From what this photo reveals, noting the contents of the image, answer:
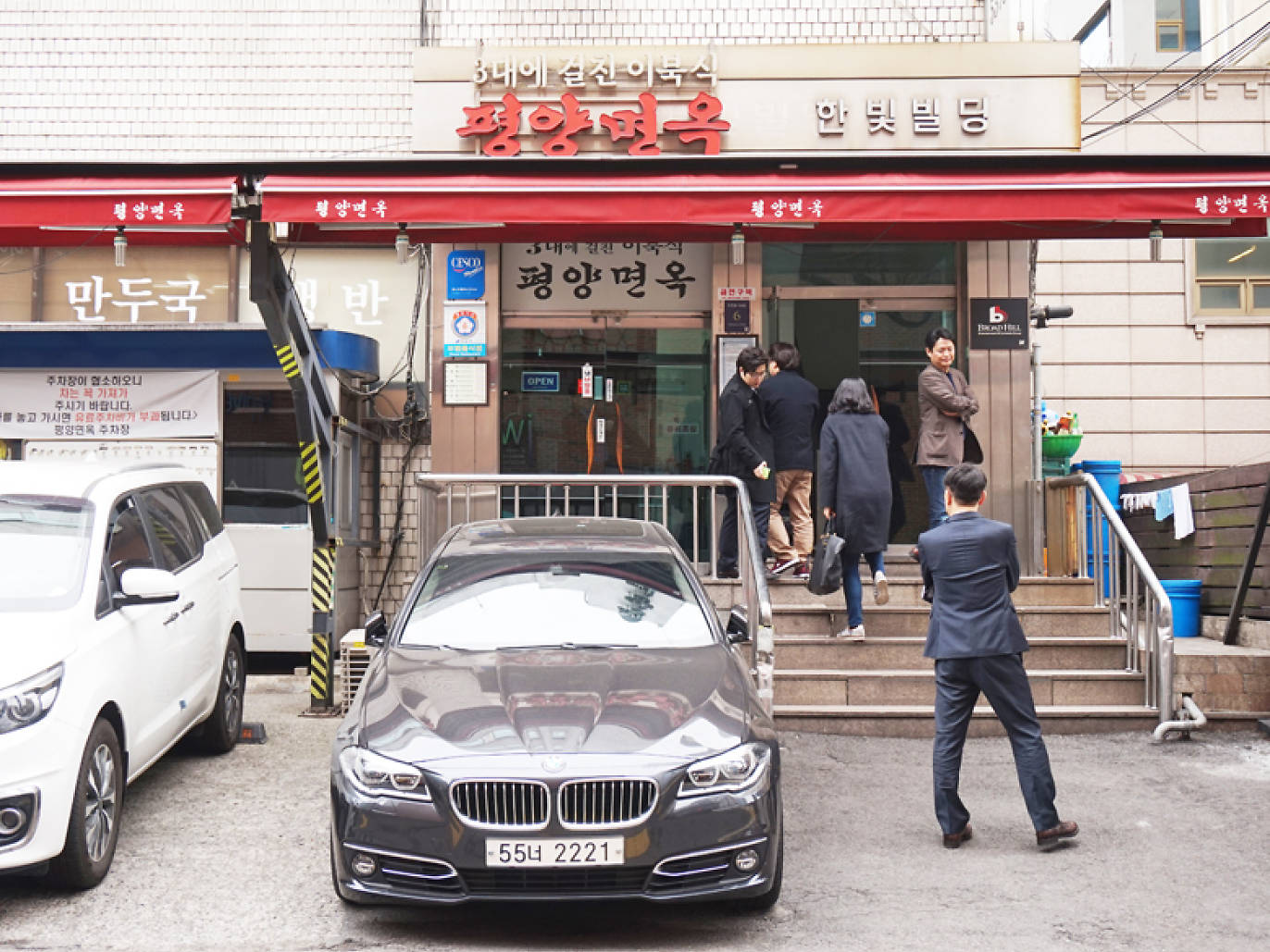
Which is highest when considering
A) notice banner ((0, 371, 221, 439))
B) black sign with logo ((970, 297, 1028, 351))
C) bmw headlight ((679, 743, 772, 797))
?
black sign with logo ((970, 297, 1028, 351))

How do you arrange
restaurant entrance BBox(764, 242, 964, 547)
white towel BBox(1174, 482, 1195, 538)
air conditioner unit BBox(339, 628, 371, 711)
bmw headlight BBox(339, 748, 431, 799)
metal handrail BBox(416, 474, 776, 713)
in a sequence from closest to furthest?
bmw headlight BBox(339, 748, 431, 799) → metal handrail BBox(416, 474, 776, 713) → air conditioner unit BBox(339, 628, 371, 711) → white towel BBox(1174, 482, 1195, 538) → restaurant entrance BBox(764, 242, 964, 547)

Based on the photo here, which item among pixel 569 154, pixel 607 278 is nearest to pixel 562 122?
pixel 569 154

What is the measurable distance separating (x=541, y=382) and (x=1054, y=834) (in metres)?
6.88

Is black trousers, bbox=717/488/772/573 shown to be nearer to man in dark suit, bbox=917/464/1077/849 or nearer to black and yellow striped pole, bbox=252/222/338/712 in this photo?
black and yellow striped pole, bbox=252/222/338/712

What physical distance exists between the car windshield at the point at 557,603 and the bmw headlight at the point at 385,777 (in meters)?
1.05

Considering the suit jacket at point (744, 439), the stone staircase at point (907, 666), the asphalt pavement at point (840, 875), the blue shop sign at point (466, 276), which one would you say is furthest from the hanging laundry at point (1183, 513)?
the blue shop sign at point (466, 276)

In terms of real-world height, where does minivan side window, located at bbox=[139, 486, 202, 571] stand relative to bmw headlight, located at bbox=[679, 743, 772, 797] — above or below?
above

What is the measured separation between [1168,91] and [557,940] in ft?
41.0

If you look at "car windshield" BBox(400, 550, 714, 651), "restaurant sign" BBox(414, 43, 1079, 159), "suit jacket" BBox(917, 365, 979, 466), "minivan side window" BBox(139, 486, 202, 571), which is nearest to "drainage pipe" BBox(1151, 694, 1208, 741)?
"suit jacket" BBox(917, 365, 979, 466)

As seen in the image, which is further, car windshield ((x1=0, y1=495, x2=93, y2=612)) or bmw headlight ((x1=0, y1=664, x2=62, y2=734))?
car windshield ((x1=0, y1=495, x2=93, y2=612))

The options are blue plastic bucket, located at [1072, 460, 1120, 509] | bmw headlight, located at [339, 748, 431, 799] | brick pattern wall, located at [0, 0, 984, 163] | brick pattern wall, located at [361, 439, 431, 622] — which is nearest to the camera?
bmw headlight, located at [339, 748, 431, 799]

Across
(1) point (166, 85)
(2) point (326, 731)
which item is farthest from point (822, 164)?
(1) point (166, 85)

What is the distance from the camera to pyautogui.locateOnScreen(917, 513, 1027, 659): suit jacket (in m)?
5.95

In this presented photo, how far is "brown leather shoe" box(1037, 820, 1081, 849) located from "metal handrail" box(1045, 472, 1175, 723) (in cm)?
251
